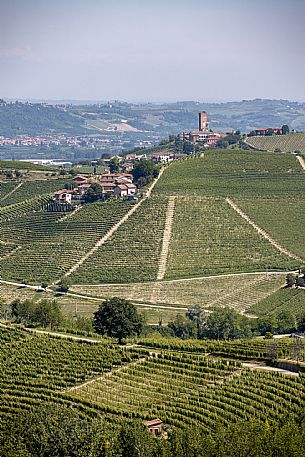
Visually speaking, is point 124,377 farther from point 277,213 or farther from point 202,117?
point 202,117

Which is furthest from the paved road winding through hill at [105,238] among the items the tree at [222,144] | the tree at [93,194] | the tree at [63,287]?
the tree at [222,144]

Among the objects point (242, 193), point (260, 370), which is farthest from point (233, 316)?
Answer: point (242, 193)

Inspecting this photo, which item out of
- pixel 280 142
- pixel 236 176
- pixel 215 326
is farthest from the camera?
pixel 280 142

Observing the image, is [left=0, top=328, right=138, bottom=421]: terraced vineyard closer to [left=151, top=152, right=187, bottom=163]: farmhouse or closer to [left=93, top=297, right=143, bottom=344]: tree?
[left=93, top=297, right=143, bottom=344]: tree

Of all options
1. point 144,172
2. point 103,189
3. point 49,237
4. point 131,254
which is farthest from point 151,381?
point 144,172

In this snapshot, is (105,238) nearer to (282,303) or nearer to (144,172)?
(144,172)
